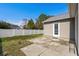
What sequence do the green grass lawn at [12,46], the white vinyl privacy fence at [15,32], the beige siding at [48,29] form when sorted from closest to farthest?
the green grass lawn at [12,46] < the white vinyl privacy fence at [15,32] < the beige siding at [48,29]

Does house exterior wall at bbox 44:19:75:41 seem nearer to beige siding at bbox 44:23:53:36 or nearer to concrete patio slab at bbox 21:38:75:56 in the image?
beige siding at bbox 44:23:53:36

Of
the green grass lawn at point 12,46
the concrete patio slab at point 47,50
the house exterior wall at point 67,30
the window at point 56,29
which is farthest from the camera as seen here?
the window at point 56,29

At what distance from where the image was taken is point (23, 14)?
1371 centimetres

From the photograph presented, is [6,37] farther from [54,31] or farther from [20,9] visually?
[54,31]

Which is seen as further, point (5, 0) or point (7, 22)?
point (7, 22)

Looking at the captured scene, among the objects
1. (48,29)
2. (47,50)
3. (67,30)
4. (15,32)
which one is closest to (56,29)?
(67,30)

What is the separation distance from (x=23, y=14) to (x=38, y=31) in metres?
2.34

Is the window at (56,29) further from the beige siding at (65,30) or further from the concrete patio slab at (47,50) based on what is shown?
the concrete patio slab at (47,50)

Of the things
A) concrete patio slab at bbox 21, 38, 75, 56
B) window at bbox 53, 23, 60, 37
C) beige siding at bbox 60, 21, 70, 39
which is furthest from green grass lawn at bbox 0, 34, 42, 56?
beige siding at bbox 60, 21, 70, 39

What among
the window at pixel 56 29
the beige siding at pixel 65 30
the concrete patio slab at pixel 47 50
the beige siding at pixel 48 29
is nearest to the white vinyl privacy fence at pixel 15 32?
the beige siding at pixel 48 29

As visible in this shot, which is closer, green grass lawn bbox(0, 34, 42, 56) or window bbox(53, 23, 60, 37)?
green grass lawn bbox(0, 34, 42, 56)

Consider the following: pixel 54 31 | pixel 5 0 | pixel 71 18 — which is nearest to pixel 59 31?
pixel 54 31

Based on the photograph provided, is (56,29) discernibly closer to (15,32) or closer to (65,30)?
(65,30)

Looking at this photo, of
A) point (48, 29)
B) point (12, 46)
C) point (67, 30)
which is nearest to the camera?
point (12, 46)
